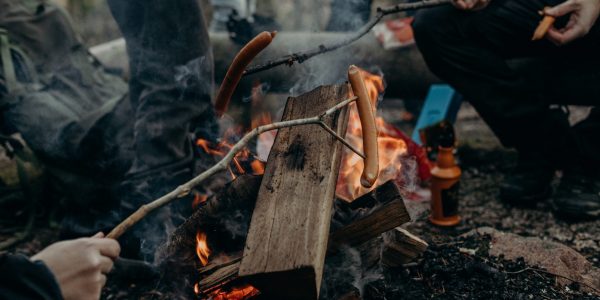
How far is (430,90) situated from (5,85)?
3267 millimetres

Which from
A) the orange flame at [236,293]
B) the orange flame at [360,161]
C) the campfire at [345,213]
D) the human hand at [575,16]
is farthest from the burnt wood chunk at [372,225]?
the human hand at [575,16]

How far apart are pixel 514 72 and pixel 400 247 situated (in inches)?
64.6

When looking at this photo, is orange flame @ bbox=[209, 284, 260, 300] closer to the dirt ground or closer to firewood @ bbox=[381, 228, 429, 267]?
the dirt ground

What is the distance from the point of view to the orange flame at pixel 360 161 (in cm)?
233

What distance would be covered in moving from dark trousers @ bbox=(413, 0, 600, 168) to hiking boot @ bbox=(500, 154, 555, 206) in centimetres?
7

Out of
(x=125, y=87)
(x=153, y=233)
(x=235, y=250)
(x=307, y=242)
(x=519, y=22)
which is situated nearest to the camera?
(x=307, y=242)

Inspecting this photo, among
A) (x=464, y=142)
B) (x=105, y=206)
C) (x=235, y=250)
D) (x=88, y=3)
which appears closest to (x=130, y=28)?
(x=105, y=206)

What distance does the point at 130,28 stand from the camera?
330 centimetres

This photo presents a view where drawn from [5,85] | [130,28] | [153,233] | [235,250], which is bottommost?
[153,233]

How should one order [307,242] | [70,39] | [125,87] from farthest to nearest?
[125,87]
[70,39]
[307,242]

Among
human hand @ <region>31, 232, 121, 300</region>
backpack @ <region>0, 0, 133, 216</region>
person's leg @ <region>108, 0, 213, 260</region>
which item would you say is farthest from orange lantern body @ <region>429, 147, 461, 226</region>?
human hand @ <region>31, 232, 121, 300</region>

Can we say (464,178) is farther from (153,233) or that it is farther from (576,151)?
(153,233)

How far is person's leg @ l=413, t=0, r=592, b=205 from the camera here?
3221mm

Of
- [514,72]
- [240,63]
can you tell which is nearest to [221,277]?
[240,63]
